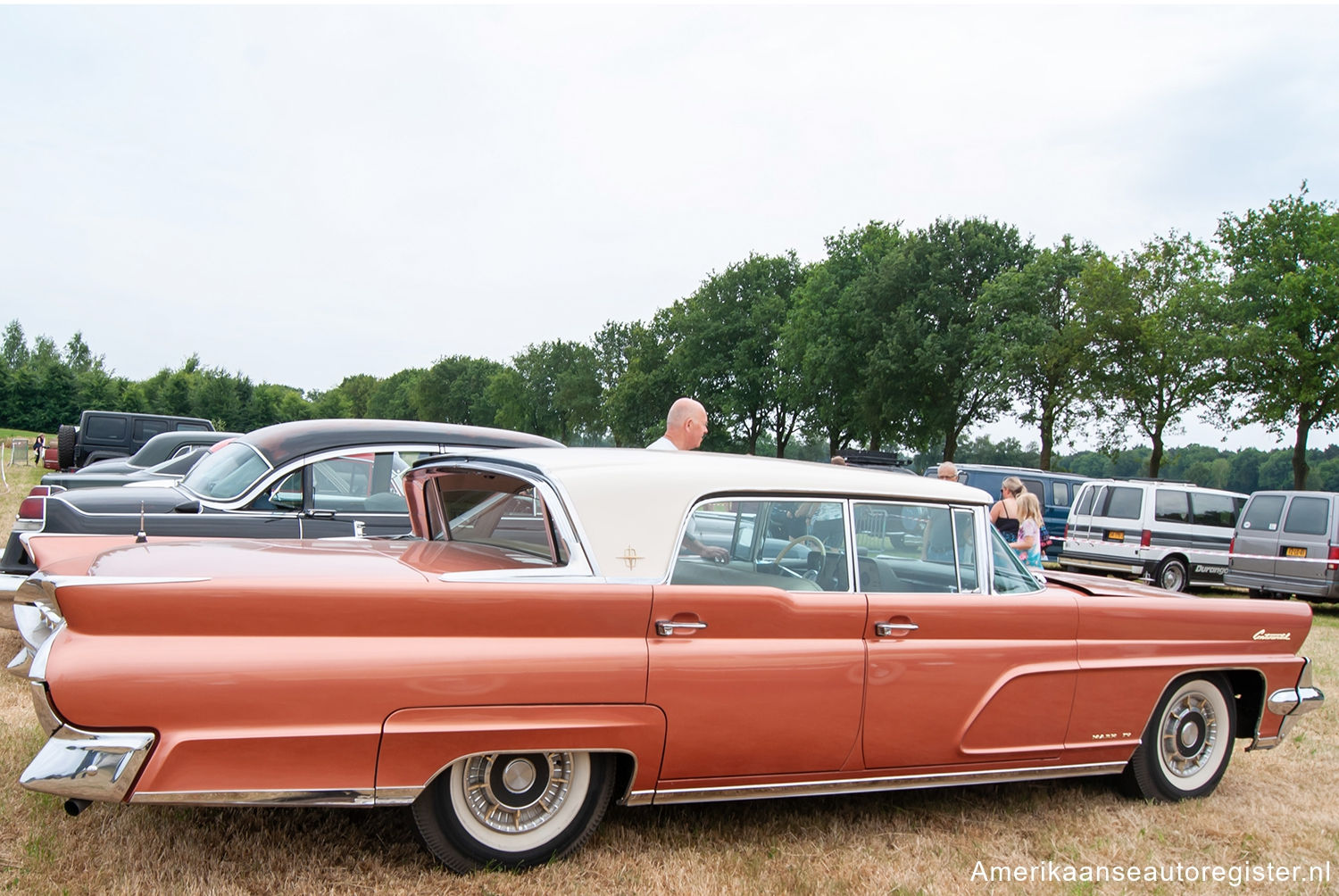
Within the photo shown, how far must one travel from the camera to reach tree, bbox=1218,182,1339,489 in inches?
933

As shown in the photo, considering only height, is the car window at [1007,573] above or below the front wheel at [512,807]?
above

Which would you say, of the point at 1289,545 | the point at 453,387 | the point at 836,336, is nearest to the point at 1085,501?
the point at 1289,545

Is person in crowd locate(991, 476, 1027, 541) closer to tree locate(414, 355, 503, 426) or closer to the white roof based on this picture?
the white roof

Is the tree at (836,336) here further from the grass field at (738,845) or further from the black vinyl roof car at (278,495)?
the grass field at (738,845)

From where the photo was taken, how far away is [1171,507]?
15297mm

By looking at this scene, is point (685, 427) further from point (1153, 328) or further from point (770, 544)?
point (1153, 328)

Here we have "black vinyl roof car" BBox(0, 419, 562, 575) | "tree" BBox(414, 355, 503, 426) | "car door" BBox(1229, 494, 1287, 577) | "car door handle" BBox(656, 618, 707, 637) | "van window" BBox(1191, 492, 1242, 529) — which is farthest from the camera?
"tree" BBox(414, 355, 503, 426)

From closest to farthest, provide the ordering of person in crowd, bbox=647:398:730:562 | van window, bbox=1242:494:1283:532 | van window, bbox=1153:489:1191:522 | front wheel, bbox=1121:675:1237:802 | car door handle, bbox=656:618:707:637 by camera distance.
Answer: car door handle, bbox=656:618:707:637 < front wheel, bbox=1121:675:1237:802 < person in crowd, bbox=647:398:730:562 < van window, bbox=1242:494:1283:532 < van window, bbox=1153:489:1191:522

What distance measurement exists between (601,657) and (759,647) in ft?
2.02

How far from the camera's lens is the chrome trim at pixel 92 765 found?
251cm

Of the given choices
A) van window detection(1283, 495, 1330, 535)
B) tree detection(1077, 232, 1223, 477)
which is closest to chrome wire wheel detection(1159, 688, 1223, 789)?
van window detection(1283, 495, 1330, 535)

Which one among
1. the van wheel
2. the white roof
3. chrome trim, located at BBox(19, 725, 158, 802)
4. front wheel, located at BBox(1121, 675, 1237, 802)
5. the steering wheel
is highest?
the white roof

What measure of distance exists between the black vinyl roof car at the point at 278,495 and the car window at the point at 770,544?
2.89m

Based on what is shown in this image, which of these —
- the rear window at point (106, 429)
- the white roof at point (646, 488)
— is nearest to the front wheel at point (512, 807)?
the white roof at point (646, 488)
